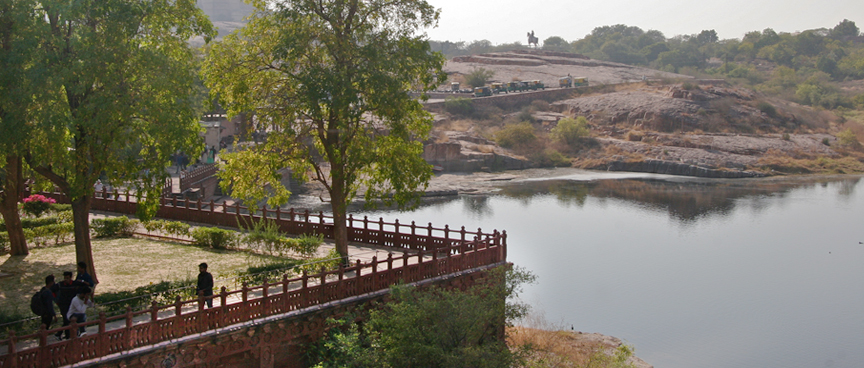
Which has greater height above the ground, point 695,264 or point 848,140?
point 848,140

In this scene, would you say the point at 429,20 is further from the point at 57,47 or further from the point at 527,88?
the point at 527,88

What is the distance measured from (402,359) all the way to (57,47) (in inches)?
420

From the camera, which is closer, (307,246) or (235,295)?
(235,295)

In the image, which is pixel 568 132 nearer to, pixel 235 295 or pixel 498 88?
pixel 498 88

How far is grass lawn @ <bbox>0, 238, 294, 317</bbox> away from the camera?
1761cm

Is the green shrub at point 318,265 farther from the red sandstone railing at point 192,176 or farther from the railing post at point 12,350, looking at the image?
the red sandstone railing at point 192,176

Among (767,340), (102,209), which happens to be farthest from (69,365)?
(767,340)

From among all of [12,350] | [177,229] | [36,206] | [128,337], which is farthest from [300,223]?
[12,350]

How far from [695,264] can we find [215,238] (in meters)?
24.0

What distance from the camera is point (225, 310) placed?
14.4m

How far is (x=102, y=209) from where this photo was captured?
29.0m

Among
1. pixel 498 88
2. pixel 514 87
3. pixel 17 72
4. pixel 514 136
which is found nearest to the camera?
pixel 17 72

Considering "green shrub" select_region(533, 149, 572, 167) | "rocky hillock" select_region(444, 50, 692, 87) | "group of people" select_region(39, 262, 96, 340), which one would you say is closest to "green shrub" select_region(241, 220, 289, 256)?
"group of people" select_region(39, 262, 96, 340)

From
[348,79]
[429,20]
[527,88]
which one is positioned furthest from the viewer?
[527,88]
